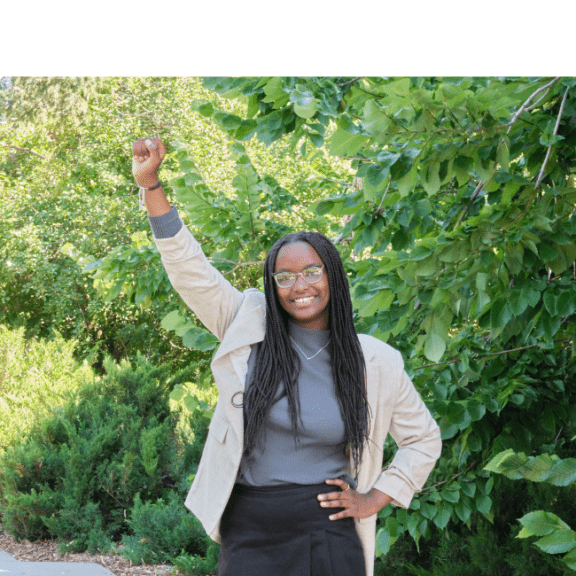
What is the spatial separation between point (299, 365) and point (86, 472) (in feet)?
13.1

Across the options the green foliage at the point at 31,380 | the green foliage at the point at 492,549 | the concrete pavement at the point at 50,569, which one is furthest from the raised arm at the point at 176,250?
the green foliage at the point at 31,380

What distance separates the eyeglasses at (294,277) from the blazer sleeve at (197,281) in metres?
0.11

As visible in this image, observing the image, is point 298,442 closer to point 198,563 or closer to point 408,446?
point 408,446

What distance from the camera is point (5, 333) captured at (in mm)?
7938

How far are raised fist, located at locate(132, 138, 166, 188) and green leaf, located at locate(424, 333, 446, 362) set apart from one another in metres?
0.79

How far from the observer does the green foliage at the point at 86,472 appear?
4.65 meters

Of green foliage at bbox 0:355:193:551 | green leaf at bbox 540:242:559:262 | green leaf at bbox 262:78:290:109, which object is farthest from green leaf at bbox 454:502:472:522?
green foliage at bbox 0:355:193:551

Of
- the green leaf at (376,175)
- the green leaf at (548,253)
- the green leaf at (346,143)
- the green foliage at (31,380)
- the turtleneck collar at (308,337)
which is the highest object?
the green leaf at (346,143)

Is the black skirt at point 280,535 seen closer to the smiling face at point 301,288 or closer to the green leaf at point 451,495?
the smiling face at point 301,288

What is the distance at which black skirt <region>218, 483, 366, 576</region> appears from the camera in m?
1.32

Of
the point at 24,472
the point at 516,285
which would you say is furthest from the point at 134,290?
the point at 24,472

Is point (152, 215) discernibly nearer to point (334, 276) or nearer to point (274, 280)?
point (274, 280)

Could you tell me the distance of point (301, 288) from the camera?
1.43m

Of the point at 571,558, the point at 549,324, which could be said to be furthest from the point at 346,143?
the point at 571,558
